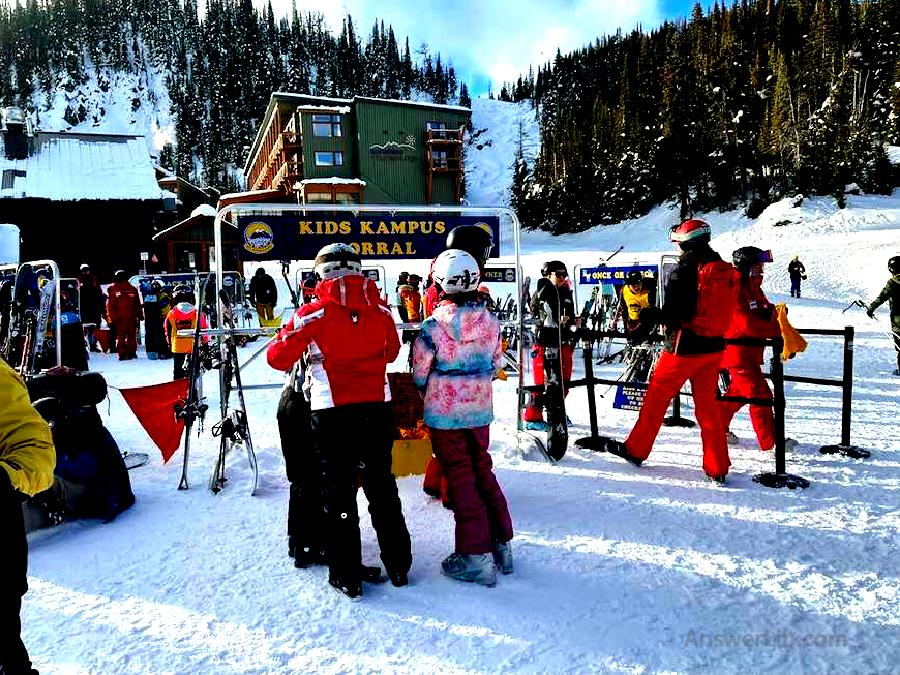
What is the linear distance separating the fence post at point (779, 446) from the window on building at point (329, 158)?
4044 cm

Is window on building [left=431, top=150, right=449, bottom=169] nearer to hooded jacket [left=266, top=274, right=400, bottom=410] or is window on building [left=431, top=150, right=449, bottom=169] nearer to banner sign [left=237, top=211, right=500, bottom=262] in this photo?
banner sign [left=237, top=211, right=500, bottom=262]

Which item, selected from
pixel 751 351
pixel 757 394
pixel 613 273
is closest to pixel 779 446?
pixel 757 394

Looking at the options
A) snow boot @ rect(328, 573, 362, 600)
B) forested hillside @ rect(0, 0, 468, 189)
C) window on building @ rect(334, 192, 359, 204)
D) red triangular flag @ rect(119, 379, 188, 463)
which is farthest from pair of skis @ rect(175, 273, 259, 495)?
forested hillside @ rect(0, 0, 468, 189)

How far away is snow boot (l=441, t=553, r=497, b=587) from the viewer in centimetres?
305

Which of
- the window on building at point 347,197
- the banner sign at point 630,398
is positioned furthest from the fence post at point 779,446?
the window on building at point 347,197

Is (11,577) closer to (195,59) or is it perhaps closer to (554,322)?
(554,322)

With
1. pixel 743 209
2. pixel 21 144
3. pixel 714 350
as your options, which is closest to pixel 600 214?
pixel 743 209

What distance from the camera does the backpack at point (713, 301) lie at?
14.0ft

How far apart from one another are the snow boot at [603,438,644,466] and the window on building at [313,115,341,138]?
133 feet

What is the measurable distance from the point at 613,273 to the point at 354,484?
29.3 feet

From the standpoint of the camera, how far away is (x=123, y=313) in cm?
1209

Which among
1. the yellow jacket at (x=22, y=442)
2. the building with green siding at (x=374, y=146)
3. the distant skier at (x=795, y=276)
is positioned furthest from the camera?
the building with green siding at (x=374, y=146)

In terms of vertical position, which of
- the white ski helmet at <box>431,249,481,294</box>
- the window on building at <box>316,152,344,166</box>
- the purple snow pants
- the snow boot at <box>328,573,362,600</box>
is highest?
the window on building at <box>316,152,344,166</box>

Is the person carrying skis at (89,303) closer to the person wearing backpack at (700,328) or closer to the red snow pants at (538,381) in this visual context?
the red snow pants at (538,381)
